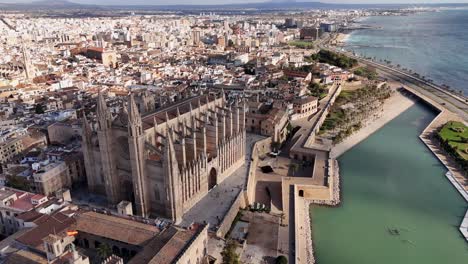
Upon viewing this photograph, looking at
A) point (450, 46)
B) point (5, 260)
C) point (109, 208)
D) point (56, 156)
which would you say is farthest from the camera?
point (450, 46)

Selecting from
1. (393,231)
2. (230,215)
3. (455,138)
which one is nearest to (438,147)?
(455,138)

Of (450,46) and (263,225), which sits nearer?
(263,225)

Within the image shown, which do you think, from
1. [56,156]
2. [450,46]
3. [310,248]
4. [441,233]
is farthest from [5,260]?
[450,46]

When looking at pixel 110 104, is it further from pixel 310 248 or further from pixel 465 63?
pixel 465 63

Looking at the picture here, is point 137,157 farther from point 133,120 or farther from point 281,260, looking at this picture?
point 281,260

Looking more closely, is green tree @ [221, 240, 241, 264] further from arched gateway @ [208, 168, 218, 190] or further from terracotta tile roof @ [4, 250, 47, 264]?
arched gateway @ [208, 168, 218, 190]

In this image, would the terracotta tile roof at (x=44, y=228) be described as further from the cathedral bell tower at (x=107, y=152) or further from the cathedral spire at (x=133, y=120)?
the cathedral spire at (x=133, y=120)
